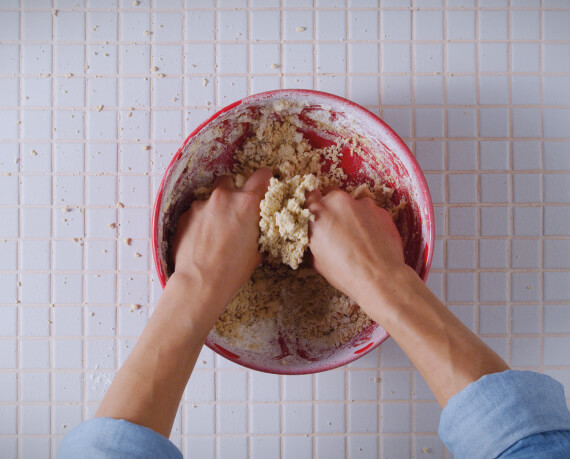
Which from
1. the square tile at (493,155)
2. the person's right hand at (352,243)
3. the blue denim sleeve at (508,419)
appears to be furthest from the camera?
the square tile at (493,155)

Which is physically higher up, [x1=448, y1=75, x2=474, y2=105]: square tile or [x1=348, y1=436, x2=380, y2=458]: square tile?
[x1=448, y1=75, x2=474, y2=105]: square tile

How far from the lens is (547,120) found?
618 mm

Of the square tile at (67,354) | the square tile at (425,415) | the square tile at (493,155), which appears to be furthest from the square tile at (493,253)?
the square tile at (67,354)

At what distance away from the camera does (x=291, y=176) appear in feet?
1.84

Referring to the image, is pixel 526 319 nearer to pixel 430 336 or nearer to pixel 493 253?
pixel 493 253

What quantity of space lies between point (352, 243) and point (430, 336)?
14 cm

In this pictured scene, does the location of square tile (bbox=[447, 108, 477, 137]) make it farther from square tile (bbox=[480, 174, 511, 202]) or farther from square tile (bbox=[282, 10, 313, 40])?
Result: square tile (bbox=[282, 10, 313, 40])

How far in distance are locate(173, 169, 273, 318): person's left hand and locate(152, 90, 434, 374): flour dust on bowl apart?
0.02m

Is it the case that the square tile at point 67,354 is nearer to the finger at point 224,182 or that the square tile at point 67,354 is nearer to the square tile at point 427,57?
the finger at point 224,182

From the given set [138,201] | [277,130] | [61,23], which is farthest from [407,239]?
[61,23]

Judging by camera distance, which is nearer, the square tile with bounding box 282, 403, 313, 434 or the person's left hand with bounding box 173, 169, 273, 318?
the person's left hand with bounding box 173, 169, 273, 318

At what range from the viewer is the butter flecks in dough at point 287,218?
0.52 meters

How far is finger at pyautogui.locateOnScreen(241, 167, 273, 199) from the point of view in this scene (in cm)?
54

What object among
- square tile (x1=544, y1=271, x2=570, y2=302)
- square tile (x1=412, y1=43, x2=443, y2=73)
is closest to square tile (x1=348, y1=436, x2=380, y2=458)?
square tile (x1=544, y1=271, x2=570, y2=302)
